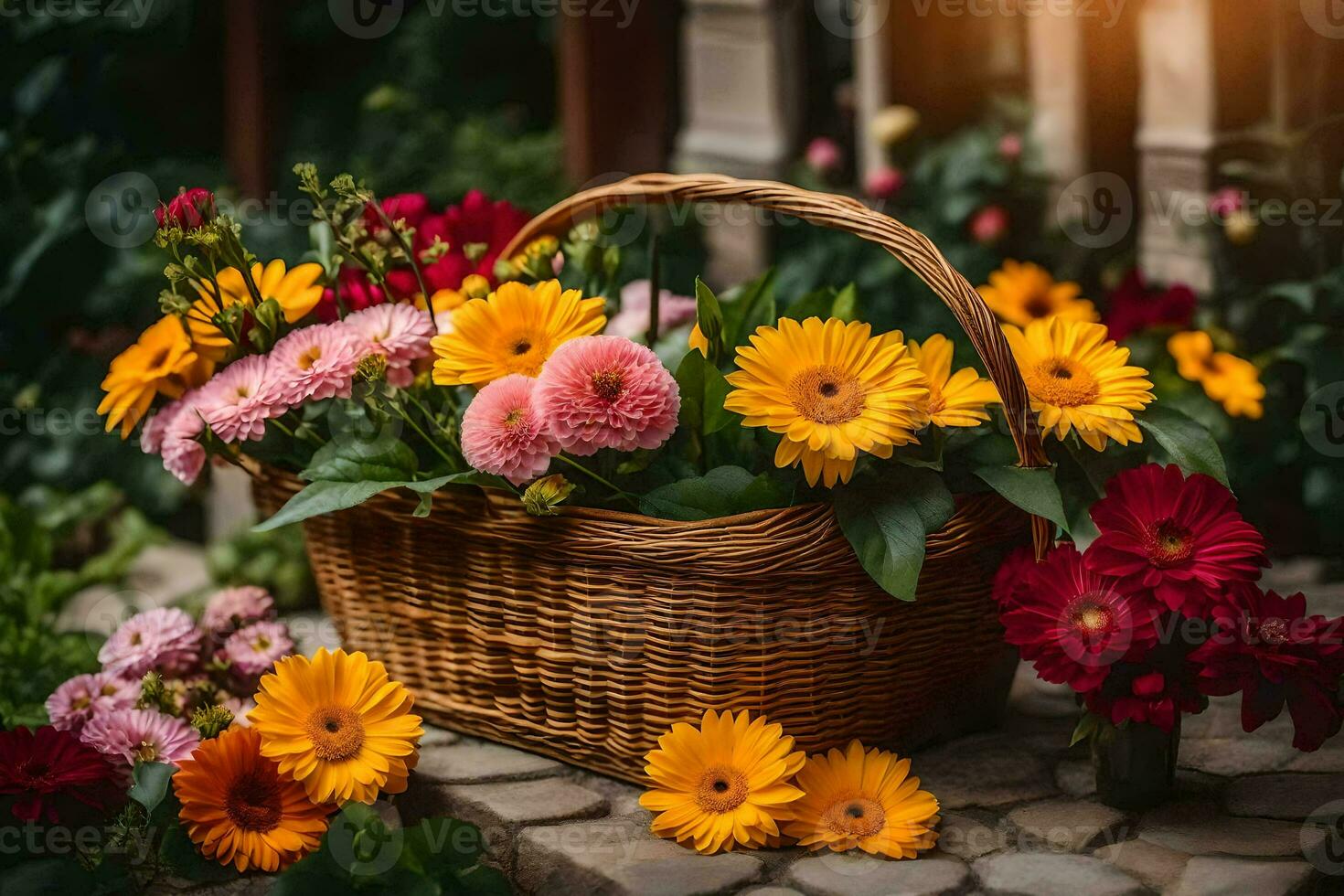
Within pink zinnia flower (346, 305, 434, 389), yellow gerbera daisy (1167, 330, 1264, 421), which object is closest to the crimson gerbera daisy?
pink zinnia flower (346, 305, 434, 389)

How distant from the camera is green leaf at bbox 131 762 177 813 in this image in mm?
1571

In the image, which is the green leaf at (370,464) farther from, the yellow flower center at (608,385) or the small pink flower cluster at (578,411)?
the yellow flower center at (608,385)

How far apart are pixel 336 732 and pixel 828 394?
0.69 m

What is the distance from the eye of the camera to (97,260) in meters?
3.04

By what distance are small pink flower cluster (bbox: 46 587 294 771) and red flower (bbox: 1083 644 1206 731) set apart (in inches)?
42.9

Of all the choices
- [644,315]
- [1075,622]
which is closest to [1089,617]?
[1075,622]

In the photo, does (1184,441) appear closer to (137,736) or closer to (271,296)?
(271,296)

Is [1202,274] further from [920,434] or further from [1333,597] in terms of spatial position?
[920,434]

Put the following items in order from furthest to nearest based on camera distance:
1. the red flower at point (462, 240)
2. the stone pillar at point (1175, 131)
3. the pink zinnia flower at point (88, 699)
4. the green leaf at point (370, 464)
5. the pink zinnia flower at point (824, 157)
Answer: the pink zinnia flower at point (824, 157) < the stone pillar at point (1175, 131) < the red flower at point (462, 240) < the pink zinnia flower at point (88, 699) < the green leaf at point (370, 464)

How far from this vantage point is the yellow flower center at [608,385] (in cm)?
151

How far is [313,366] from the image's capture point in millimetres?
1691


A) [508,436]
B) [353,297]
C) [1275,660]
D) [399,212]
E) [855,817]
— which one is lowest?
[855,817]

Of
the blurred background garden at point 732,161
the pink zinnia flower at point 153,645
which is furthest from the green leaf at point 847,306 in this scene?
the pink zinnia flower at point 153,645

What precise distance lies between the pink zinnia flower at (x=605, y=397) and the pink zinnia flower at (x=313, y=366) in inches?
11.5
